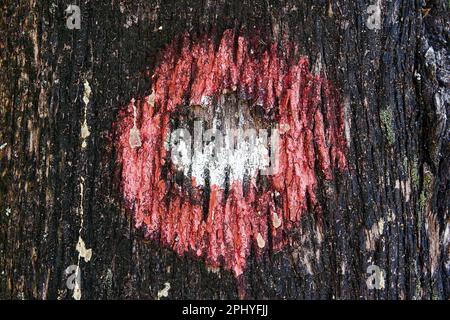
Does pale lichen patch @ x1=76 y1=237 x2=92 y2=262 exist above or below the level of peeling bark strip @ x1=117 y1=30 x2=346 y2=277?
below

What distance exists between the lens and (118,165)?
5.94ft

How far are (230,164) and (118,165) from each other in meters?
0.35

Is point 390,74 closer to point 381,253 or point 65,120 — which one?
point 381,253

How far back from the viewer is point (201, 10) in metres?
1.84

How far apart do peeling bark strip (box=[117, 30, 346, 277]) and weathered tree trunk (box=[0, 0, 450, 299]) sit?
1.5 inches

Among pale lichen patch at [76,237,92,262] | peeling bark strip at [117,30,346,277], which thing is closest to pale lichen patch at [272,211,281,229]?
peeling bark strip at [117,30,346,277]

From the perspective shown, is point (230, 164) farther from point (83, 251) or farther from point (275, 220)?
point (83, 251)

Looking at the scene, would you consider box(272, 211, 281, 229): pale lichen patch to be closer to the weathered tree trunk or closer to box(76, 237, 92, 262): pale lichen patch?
the weathered tree trunk

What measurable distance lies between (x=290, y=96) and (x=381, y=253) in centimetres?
57

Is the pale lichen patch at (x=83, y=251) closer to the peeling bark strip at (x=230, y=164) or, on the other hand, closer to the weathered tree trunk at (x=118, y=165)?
the weathered tree trunk at (x=118, y=165)

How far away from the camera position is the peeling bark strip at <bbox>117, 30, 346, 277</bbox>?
1.78m

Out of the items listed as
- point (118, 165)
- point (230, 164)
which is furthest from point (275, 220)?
point (118, 165)

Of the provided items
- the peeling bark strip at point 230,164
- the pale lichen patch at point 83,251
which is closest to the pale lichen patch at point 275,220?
the peeling bark strip at point 230,164
